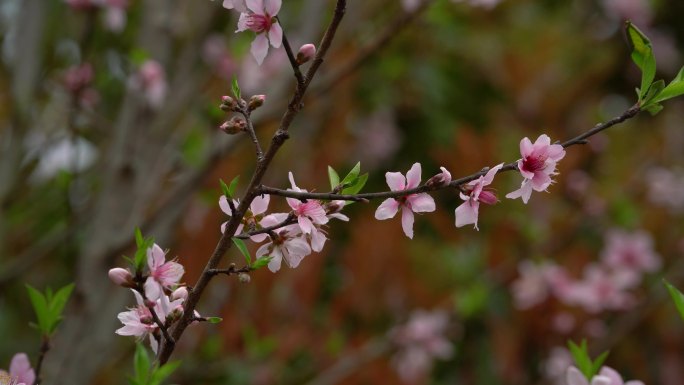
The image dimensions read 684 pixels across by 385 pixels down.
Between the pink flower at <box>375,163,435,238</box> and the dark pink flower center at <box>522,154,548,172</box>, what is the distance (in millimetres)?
112

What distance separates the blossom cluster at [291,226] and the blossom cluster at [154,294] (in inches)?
3.4

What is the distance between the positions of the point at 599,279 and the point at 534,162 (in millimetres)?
1743

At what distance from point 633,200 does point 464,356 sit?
3.12ft

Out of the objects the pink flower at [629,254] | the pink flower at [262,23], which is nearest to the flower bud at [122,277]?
the pink flower at [262,23]

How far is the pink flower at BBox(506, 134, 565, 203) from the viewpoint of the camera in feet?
2.56

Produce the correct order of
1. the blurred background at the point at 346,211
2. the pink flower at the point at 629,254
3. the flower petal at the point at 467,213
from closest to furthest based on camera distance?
the flower petal at the point at 467,213 < the blurred background at the point at 346,211 < the pink flower at the point at 629,254

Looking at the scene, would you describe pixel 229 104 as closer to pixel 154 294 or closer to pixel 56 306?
pixel 154 294

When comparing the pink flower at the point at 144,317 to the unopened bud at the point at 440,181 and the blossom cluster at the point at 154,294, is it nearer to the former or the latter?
the blossom cluster at the point at 154,294

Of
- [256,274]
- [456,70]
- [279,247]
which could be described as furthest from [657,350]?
[279,247]

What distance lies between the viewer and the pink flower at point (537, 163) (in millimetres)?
780

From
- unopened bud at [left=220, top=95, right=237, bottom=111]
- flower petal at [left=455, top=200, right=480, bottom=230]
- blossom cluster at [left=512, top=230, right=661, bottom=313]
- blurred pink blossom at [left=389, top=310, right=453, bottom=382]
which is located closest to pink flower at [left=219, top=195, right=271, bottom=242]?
unopened bud at [left=220, top=95, right=237, bottom=111]

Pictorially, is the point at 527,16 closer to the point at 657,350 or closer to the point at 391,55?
the point at 391,55

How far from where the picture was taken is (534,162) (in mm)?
790

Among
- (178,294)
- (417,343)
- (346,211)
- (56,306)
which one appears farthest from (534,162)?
(346,211)
